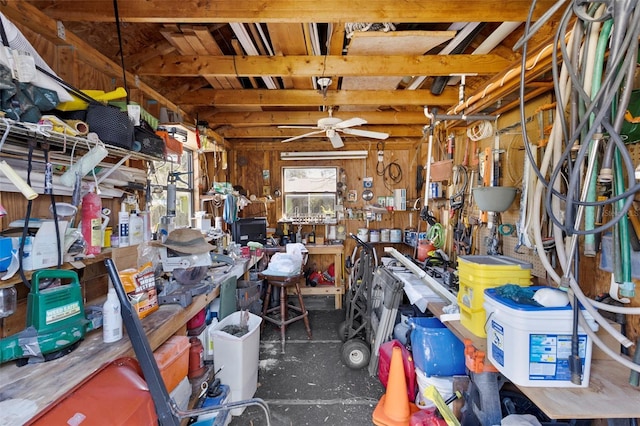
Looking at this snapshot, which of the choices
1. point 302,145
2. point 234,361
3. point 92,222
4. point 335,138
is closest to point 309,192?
point 302,145

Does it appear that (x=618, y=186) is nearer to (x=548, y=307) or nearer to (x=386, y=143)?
(x=548, y=307)

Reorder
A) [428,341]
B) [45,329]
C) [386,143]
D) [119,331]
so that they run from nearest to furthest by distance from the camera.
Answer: [45,329], [119,331], [428,341], [386,143]

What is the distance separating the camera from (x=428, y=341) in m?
1.84

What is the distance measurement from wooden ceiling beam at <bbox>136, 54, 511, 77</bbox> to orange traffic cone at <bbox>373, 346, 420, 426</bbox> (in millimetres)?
2097

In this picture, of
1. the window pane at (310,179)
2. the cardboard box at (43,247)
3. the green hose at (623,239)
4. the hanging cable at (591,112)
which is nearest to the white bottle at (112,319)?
the cardboard box at (43,247)

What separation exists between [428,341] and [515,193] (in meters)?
1.14

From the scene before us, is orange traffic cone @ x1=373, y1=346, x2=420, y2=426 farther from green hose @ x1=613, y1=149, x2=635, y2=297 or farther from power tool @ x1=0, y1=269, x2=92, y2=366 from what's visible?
power tool @ x1=0, y1=269, x2=92, y2=366

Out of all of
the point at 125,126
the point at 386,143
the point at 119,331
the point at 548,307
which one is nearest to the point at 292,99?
the point at 125,126

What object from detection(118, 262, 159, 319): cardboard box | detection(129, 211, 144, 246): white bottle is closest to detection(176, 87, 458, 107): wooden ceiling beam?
detection(129, 211, 144, 246): white bottle

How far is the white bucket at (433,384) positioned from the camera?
1745mm

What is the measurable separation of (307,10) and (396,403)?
2.47 meters

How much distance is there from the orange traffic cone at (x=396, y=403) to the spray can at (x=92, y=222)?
1936 millimetres

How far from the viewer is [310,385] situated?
8.05 feet

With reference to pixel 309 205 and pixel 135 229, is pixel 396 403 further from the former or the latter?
pixel 309 205
